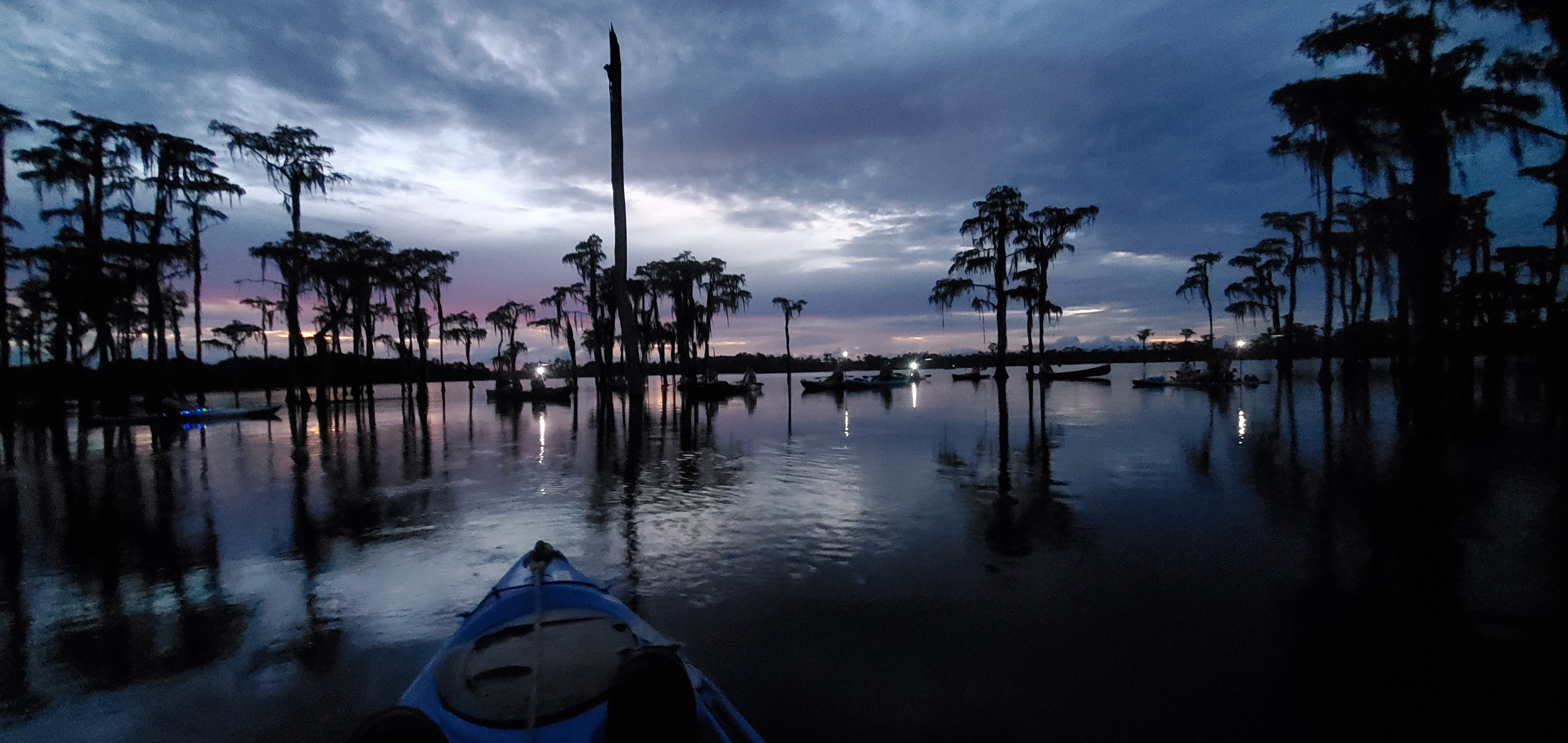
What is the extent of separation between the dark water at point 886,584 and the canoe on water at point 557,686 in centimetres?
109

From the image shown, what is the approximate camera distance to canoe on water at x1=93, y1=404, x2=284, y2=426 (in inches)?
1065

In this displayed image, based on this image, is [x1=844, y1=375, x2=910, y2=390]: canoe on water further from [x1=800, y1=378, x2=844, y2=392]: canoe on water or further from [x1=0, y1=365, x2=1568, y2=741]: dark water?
[x1=0, y1=365, x2=1568, y2=741]: dark water

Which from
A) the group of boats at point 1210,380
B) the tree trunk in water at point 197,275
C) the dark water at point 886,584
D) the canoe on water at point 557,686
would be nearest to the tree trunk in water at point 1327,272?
the group of boats at point 1210,380

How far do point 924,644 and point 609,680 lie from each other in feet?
9.21

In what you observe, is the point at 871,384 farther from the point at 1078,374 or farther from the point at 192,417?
the point at 192,417

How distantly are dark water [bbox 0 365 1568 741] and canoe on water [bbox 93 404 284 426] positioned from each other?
16936 mm

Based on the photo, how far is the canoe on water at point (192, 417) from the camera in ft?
88.8

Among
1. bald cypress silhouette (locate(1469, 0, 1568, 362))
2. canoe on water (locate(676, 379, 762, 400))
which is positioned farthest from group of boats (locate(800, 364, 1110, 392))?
bald cypress silhouette (locate(1469, 0, 1568, 362))

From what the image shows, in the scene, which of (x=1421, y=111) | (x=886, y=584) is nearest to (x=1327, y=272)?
(x=1421, y=111)

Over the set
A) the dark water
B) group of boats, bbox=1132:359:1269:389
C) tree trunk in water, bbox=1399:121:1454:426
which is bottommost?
the dark water

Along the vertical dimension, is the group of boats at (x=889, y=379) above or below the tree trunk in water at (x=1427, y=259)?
below

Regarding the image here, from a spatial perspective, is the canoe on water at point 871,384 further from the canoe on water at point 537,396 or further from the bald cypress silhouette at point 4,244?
the bald cypress silhouette at point 4,244

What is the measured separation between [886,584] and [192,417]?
36728 millimetres

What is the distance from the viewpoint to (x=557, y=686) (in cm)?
319
